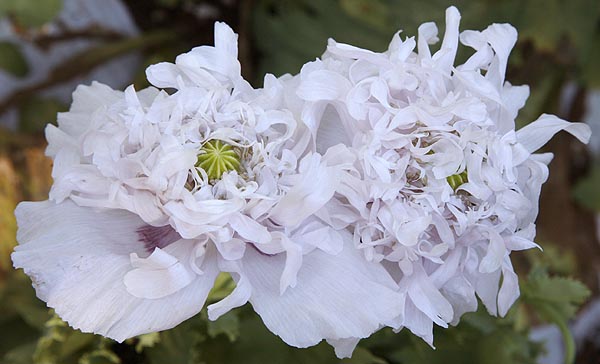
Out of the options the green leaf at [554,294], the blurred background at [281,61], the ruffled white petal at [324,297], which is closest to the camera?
the ruffled white petal at [324,297]

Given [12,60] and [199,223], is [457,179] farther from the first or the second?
[12,60]

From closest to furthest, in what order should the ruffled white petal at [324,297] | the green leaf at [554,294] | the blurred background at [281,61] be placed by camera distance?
1. the ruffled white petal at [324,297]
2. the green leaf at [554,294]
3. the blurred background at [281,61]

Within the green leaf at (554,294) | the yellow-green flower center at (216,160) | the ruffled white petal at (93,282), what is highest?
the yellow-green flower center at (216,160)

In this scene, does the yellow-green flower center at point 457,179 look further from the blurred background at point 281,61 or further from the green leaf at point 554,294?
the blurred background at point 281,61

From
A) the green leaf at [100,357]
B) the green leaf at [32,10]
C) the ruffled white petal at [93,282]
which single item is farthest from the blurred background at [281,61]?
the ruffled white petal at [93,282]

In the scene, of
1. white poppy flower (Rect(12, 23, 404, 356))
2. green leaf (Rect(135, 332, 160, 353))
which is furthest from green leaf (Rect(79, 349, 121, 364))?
white poppy flower (Rect(12, 23, 404, 356))

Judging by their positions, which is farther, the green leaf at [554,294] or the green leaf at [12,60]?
the green leaf at [12,60]

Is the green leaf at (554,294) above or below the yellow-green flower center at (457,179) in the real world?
below
